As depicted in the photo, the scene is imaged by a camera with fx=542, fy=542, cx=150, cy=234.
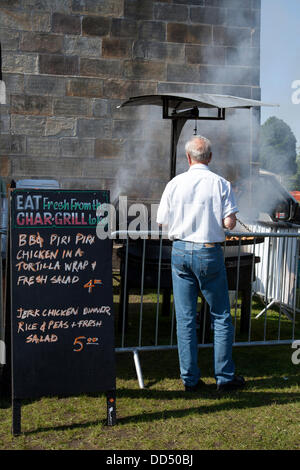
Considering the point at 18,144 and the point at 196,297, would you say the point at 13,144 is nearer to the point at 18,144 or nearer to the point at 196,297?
the point at 18,144

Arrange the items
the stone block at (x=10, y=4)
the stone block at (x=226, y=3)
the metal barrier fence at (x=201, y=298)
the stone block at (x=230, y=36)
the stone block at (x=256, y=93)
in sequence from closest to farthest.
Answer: the metal barrier fence at (x=201, y=298), the stone block at (x=10, y=4), the stone block at (x=226, y=3), the stone block at (x=230, y=36), the stone block at (x=256, y=93)

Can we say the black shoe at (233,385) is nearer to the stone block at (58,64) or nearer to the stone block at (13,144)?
the stone block at (13,144)

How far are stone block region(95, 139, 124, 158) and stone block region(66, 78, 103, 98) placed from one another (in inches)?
29.9

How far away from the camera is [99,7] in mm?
8812

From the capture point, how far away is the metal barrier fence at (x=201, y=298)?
506 cm

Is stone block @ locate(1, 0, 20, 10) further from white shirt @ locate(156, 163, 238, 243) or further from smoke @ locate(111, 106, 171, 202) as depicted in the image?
white shirt @ locate(156, 163, 238, 243)

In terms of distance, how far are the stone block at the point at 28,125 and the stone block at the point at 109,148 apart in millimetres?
926

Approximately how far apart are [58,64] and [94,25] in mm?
874

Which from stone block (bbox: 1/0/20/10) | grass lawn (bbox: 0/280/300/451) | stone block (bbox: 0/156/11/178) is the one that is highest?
stone block (bbox: 1/0/20/10)

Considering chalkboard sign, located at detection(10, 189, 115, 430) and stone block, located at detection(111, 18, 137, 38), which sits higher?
stone block, located at detection(111, 18, 137, 38)

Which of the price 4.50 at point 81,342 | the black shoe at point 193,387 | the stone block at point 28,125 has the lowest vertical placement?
the black shoe at point 193,387

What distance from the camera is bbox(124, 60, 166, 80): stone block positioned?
895 centimetres

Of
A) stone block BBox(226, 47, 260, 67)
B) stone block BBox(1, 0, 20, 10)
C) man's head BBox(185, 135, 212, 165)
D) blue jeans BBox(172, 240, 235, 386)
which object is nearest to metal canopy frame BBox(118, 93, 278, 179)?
man's head BBox(185, 135, 212, 165)

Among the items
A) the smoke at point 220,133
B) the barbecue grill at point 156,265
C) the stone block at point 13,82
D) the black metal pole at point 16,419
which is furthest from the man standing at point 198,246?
the stone block at point 13,82
